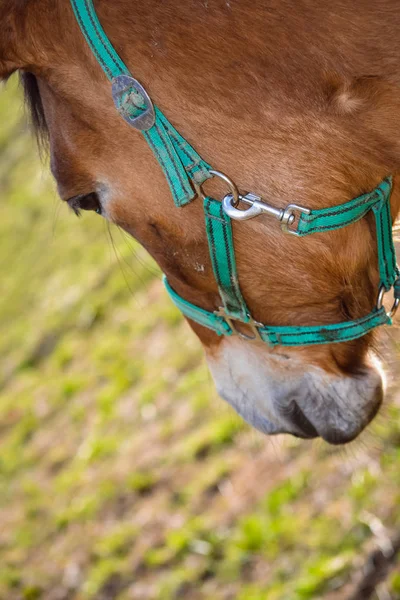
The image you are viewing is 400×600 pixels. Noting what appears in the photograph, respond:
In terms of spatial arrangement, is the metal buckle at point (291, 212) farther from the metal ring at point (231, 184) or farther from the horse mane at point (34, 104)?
the horse mane at point (34, 104)

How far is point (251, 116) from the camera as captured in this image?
169cm

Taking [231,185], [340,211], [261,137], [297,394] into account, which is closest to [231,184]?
[231,185]

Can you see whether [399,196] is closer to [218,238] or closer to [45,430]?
[218,238]

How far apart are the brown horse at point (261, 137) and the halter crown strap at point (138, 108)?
2 centimetres

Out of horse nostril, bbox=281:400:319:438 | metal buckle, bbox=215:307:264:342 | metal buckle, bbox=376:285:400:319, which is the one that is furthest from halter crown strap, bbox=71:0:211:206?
horse nostril, bbox=281:400:319:438

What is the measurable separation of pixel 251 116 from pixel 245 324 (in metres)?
0.64

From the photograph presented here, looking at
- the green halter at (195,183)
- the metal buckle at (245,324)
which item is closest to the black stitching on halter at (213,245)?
the green halter at (195,183)

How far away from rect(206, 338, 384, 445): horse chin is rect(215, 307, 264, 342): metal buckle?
4 cm

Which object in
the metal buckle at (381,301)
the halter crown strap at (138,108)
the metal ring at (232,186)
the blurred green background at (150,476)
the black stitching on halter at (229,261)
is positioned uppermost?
the halter crown strap at (138,108)

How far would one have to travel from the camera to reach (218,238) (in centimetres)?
183

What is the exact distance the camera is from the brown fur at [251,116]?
162cm

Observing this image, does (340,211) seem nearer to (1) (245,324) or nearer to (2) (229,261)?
(2) (229,261)

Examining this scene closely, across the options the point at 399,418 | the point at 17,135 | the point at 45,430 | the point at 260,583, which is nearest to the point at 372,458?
the point at 399,418

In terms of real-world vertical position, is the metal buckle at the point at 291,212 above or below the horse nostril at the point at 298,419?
above
